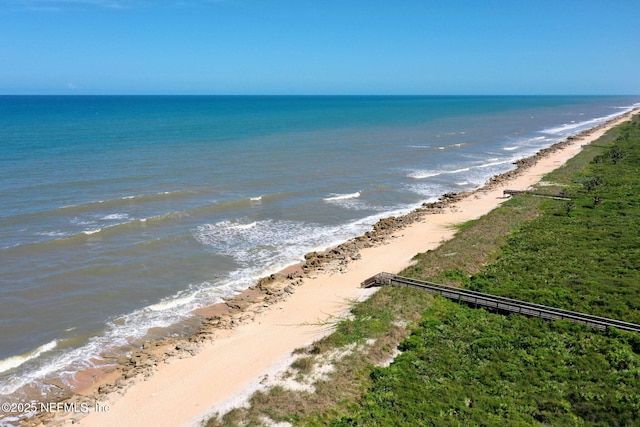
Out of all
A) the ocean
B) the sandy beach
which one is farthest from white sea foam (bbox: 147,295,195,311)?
the sandy beach

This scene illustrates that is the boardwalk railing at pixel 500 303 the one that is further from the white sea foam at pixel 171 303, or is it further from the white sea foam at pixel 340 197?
the white sea foam at pixel 340 197

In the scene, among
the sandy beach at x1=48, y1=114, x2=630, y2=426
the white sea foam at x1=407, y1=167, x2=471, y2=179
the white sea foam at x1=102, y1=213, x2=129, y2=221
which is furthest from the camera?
the white sea foam at x1=407, y1=167, x2=471, y2=179

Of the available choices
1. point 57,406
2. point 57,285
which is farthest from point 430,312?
point 57,285

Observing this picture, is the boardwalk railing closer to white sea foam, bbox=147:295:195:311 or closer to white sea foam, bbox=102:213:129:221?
white sea foam, bbox=147:295:195:311

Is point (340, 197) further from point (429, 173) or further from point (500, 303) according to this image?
point (500, 303)

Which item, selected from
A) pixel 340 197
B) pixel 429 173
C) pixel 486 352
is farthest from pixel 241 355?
pixel 429 173

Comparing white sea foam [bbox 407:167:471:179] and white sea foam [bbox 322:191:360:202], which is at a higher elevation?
white sea foam [bbox 407:167:471:179]
